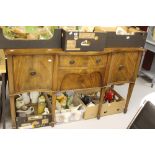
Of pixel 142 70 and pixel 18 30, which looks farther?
pixel 142 70

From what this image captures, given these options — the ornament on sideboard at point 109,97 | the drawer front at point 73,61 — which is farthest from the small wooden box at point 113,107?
the drawer front at point 73,61

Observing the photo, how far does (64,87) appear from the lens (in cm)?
196

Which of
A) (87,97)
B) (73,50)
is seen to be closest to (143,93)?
(87,97)

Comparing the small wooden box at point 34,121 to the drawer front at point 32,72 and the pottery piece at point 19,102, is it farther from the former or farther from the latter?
the drawer front at point 32,72

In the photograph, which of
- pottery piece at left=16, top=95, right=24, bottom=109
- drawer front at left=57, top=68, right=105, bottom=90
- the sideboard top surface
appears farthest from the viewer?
pottery piece at left=16, top=95, right=24, bottom=109

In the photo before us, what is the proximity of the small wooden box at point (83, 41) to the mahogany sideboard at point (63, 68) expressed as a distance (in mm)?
44

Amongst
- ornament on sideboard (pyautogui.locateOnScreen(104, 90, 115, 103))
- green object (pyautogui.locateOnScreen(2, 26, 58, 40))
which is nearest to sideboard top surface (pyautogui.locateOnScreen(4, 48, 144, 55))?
green object (pyautogui.locateOnScreen(2, 26, 58, 40))

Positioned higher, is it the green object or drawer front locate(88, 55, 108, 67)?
the green object

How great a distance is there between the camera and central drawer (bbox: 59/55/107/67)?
182 centimetres

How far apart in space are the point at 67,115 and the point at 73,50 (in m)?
0.71

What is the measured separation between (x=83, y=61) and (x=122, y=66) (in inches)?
17.6

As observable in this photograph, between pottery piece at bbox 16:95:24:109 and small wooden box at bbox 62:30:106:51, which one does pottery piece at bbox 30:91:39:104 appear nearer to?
pottery piece at bbox 16:95:24:109
